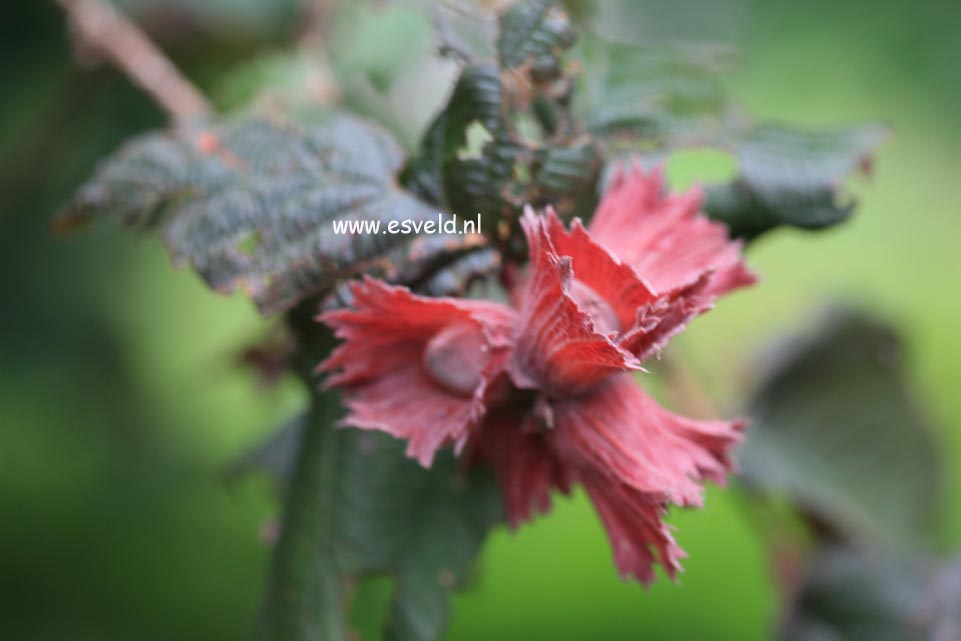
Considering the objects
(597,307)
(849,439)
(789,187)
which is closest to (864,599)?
(849,439)

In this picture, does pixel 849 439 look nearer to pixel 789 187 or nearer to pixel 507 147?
pixel 789 187

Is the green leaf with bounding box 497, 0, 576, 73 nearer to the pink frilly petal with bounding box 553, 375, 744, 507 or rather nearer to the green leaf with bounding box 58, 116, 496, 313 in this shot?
the green leaf with bounding box 58, 116, 496, 313

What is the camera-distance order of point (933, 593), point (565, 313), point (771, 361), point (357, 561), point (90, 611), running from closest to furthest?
1. point (565, 313)
2. point (357, 561)
3. point (933, 593)
4. point (771, 361)
5. point (90, 611)

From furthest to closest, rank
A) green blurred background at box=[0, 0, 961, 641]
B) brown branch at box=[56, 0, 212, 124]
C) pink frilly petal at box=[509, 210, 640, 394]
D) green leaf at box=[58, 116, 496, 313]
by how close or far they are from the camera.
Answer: green blurred background at box=[0, 0, 961, 641] → brown branch at box=[56, 0, 212, 124] → green leaf at box=[58, 116, 496, 313] → pink frilly petal at box=[509, 210, 640, 394]

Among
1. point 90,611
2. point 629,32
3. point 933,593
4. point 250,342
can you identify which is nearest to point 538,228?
point 250,342

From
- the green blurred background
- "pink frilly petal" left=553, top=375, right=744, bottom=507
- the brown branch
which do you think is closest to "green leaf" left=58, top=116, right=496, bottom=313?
"pink frilly petal" left=553, top=375, right=744, bottom=507

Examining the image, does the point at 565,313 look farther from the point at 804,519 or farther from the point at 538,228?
the point at 804,519
